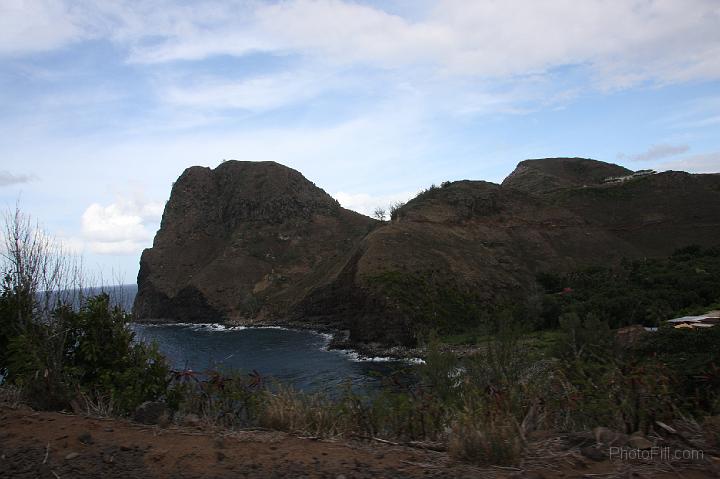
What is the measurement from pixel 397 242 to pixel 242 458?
55.3 meters

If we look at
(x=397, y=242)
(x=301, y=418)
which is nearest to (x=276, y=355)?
(x=397, y=242)

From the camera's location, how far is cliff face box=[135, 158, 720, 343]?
54219 millimetres

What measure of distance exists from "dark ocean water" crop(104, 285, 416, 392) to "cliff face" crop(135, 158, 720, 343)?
5.78 meters

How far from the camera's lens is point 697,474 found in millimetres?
3947

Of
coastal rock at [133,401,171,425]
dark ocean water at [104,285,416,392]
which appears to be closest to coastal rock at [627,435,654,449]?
coastal rock at [133,401,171,425]

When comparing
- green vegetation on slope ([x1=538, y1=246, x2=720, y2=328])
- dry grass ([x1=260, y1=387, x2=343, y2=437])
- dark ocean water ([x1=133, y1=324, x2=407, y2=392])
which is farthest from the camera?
green vegetation on slope ([x1=538, y1=246, x2=720, y2=328])

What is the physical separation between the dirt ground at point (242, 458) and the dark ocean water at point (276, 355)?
782 inches

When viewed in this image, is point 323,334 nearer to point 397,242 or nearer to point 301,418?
point 397,242

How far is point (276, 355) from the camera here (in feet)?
149

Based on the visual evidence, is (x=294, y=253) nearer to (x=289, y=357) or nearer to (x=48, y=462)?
(x=289, y=357)

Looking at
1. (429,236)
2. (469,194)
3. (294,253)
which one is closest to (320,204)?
(294,253)

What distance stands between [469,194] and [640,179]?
32.0m
